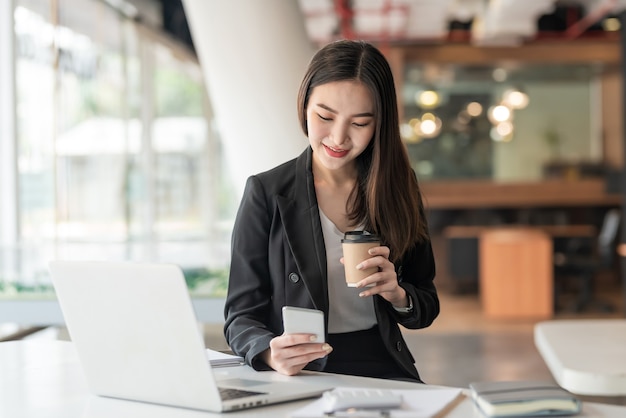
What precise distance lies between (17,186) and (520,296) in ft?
17.8

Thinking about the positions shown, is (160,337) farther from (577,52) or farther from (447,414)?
(577,52)

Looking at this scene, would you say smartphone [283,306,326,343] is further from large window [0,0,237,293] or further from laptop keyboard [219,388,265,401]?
large window [0,0,237,293]

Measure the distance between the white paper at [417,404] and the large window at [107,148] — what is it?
4.24 m

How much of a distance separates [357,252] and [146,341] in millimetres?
474

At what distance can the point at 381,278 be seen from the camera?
1.99m

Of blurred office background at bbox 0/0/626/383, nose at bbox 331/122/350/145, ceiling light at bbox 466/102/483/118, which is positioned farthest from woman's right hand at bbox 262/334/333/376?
ceiling light at bbox 466/102/483/118

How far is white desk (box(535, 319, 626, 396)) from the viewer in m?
2.83

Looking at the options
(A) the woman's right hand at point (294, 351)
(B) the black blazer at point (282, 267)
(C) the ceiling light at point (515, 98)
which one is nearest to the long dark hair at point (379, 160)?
(B) the black blazer at point (282, 267)

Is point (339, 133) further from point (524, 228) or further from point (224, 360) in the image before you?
point (524, 228)

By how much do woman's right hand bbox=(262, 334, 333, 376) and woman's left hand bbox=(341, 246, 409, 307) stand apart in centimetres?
15

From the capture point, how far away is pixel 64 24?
8117 mm

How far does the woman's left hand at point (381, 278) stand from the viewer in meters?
1.96

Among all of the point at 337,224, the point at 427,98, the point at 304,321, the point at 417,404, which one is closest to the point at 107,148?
the point at 427,98

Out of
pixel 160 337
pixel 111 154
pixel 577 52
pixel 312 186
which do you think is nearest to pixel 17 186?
pixel 111 154
